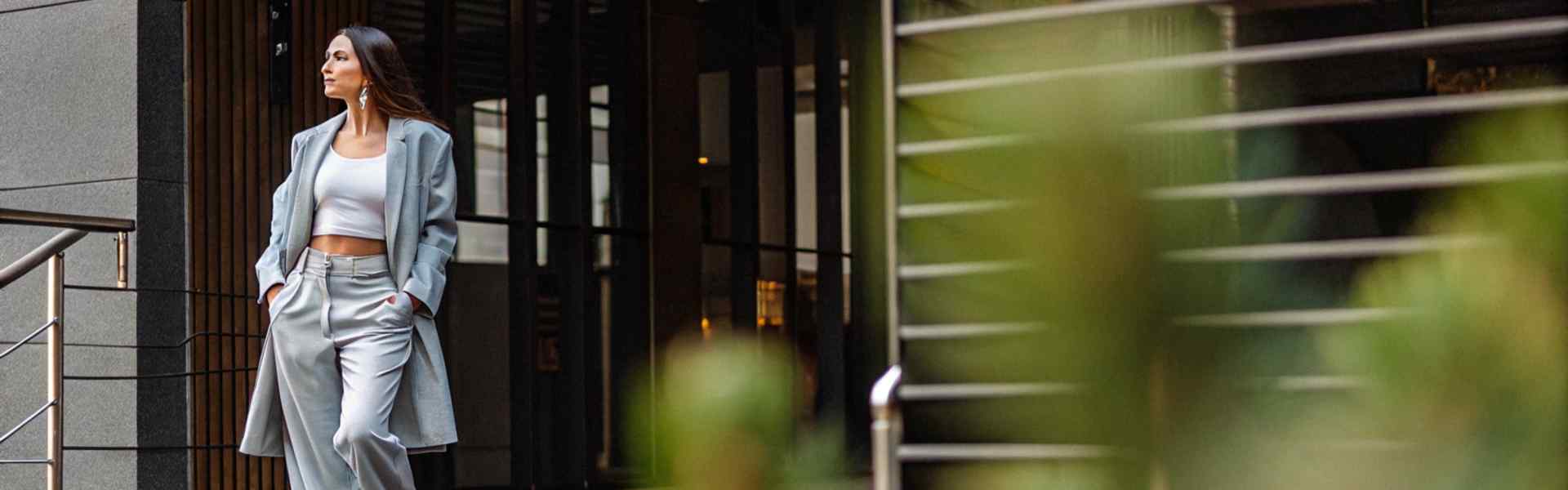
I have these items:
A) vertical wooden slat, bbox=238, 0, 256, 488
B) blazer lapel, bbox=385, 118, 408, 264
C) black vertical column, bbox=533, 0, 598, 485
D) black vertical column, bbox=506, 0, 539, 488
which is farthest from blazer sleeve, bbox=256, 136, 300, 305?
black vertical column, bbox=533, 0, 598, 485

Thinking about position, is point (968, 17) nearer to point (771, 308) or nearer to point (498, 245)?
point (771, 308)

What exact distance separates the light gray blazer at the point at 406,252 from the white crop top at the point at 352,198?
0.03 meters

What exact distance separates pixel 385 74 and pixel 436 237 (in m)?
0.48

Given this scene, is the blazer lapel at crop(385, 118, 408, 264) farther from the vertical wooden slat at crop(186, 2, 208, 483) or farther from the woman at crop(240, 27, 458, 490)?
the vertical wooden slat at crop(186, 2, 208, 483)

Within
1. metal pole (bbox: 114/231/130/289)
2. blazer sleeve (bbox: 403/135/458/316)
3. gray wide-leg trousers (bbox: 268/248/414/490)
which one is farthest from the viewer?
metal pole (bbox: 114/231/130/289)

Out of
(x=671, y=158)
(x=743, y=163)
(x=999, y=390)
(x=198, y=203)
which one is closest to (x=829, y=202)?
(x=743, y=163)

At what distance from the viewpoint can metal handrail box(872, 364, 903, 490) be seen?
1.59 metres

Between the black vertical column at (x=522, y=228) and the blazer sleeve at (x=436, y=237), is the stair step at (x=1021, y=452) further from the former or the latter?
the black vertical column at (x=522, y=228)

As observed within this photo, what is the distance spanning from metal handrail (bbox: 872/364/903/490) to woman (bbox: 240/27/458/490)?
3.06 metres

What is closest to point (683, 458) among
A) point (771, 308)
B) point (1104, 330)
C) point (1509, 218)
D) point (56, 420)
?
point (1104, 330)

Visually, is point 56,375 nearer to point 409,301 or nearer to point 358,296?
point 358,296

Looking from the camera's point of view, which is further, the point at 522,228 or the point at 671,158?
the point at 671,158

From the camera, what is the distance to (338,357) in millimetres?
4777

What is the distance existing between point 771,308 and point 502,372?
6068 millimetres
